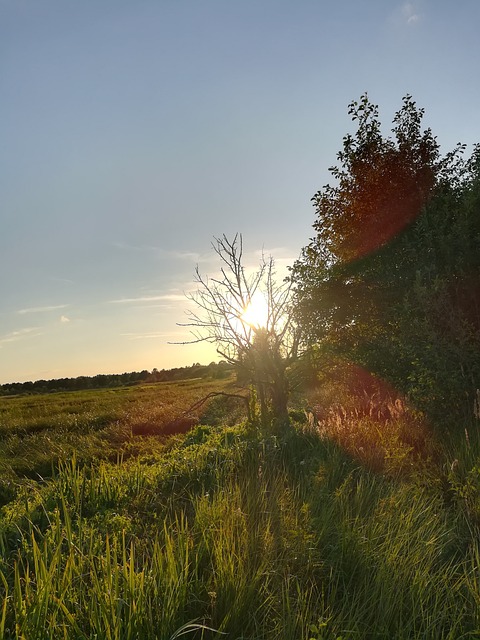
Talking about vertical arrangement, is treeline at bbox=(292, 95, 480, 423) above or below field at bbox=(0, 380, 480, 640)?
above

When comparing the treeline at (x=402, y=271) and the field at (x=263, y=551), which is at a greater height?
the treeline at (x=402, y=271)

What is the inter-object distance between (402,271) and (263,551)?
779 centimetres

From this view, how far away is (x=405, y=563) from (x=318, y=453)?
12.5 ft

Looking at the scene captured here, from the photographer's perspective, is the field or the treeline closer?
the field

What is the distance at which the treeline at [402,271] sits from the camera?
8.90 m

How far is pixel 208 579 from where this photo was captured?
3.31 metres

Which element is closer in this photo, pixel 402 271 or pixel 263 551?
pixel 263 551

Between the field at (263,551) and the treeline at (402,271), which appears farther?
the treeline at (402,271)

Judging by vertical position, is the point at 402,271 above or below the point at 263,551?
above

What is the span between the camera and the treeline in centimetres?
890

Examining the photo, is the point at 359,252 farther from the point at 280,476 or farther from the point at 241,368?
the point at 280,476

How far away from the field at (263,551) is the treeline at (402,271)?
4.64 feet

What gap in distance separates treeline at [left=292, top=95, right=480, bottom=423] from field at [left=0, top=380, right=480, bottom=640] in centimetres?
141

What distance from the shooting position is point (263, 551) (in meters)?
3.71
